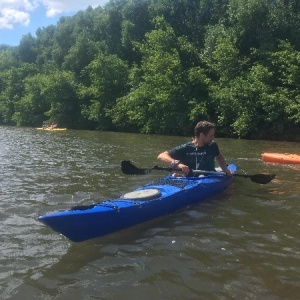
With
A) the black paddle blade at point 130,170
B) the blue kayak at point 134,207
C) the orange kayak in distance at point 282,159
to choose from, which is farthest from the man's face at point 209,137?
the orange kayak in distance at point 282,159

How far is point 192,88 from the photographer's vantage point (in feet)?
86.7

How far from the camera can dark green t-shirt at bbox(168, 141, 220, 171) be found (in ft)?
22.9

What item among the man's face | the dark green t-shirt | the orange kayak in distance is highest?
the man's face

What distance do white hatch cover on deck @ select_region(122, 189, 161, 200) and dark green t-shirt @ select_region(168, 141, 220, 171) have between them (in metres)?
1.28

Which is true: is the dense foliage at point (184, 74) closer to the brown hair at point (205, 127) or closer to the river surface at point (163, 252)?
the brown hair at point (205, 127)

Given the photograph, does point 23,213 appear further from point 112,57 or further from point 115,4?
point 115,4

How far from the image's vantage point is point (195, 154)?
7.00 metres

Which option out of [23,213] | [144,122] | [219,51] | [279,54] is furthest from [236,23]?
[23,213]

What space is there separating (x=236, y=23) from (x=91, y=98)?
1531 centimetres

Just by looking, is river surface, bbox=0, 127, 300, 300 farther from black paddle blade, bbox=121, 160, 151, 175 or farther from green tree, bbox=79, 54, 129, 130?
green tree, bbox=79, 54, 129, 130

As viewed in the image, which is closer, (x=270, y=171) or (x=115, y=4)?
(x=270, y=171)

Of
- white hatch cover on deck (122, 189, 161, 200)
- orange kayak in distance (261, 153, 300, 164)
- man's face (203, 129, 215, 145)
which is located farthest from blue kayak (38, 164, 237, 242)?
orange kayak in distance (261, 153, 300, 164)

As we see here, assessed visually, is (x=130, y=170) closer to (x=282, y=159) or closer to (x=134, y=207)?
(x=134, y=207)

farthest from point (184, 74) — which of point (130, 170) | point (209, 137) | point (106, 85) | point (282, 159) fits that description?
point (209, 137)
